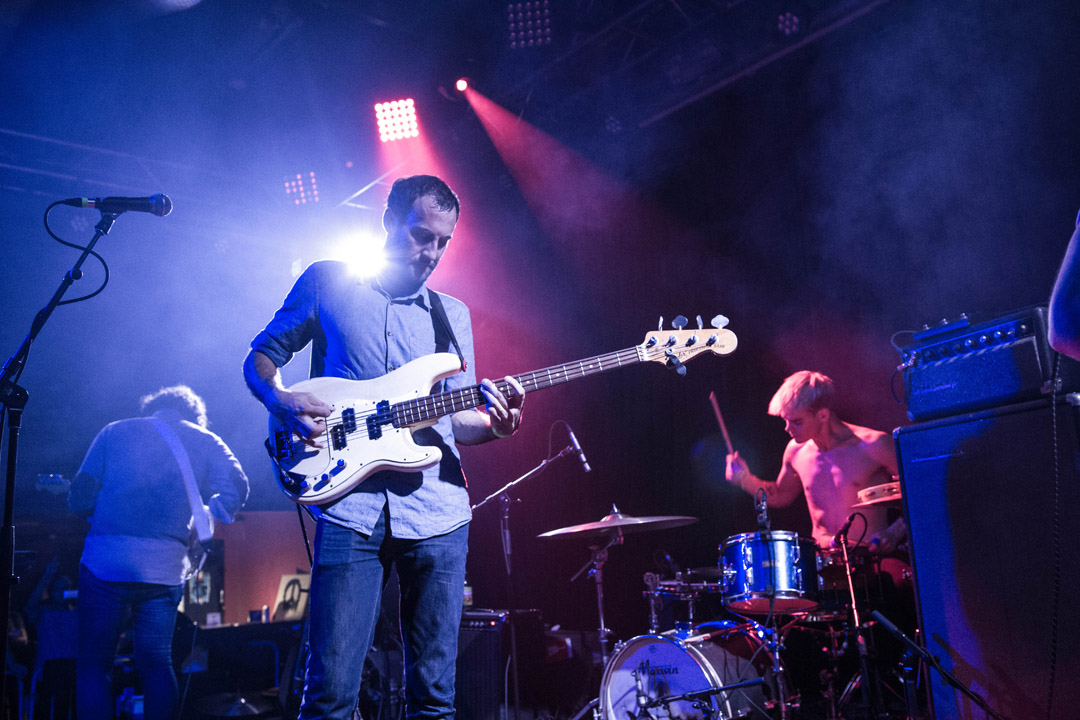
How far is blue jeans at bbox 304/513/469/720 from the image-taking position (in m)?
2.24

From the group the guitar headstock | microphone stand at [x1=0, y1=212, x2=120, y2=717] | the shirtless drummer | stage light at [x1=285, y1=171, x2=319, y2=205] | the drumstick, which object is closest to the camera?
microphone stand at [x1=0, y1=212, x2=120, y2=717]

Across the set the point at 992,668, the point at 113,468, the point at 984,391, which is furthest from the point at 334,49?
the point at 992,668

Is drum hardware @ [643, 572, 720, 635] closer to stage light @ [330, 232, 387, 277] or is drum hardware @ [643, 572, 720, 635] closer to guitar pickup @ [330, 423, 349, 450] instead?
guitar pickup @ [330, 423, 349, 450]

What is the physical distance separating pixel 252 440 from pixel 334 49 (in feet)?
18.7

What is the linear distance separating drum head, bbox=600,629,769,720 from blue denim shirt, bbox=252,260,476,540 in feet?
8.96

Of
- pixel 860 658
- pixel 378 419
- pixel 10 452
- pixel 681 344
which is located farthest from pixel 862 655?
pixel 10 452

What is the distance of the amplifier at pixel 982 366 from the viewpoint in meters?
2.83

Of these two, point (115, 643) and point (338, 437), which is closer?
point (338, 437)

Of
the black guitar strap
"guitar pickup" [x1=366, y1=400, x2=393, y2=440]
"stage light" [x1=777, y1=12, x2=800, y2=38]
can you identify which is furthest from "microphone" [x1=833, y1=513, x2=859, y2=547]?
"stage light" [x1=777, y1=12, x2=800, y2=38]

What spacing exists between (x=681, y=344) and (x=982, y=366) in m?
1.20

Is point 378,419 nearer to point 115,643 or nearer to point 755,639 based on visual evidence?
point 115,643

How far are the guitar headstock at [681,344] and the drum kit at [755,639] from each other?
1.58 m

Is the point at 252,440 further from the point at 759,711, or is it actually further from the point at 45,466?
the point at 759,711

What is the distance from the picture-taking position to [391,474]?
2.53 meters
